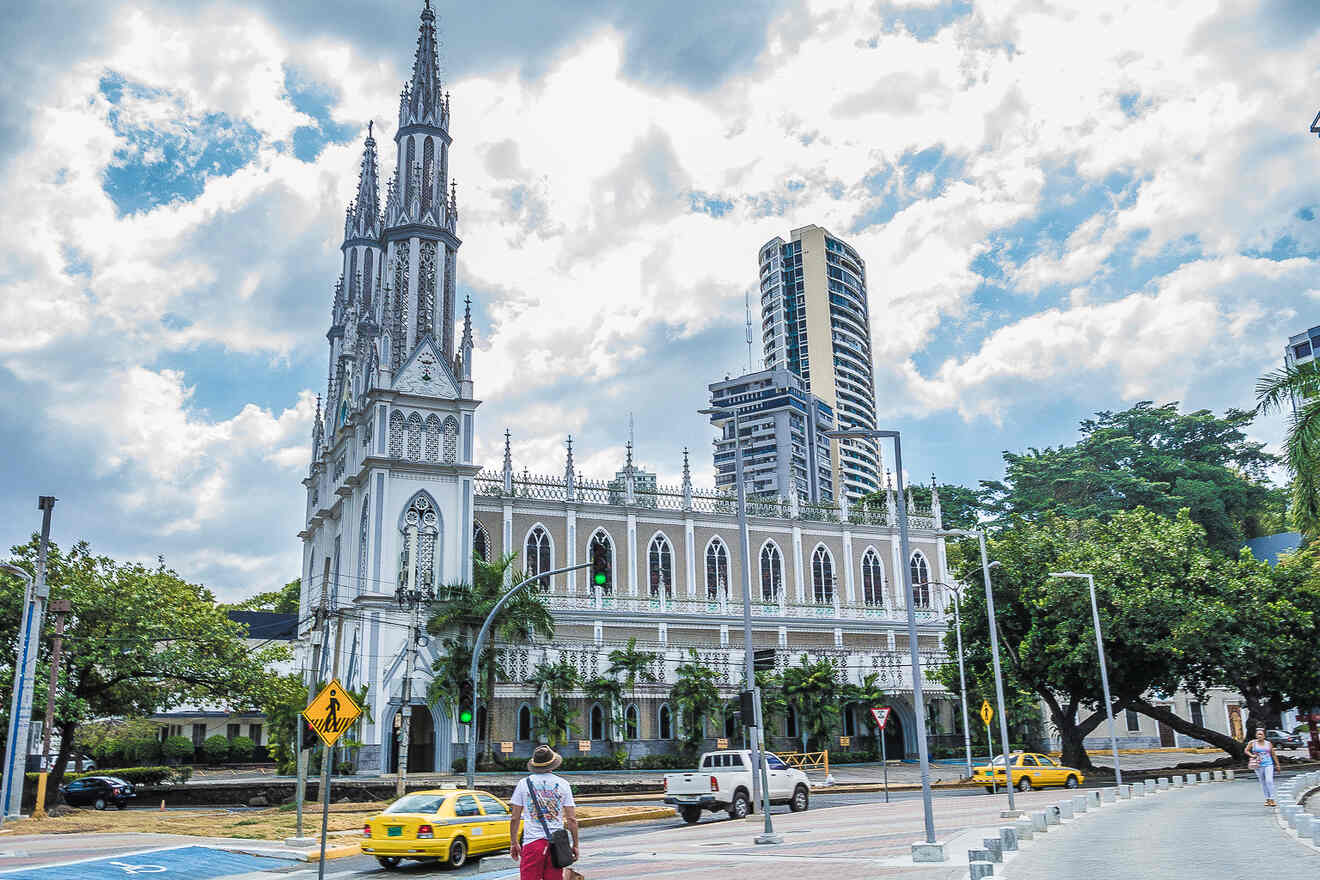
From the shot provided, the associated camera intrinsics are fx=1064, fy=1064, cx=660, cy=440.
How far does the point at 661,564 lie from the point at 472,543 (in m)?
11.5

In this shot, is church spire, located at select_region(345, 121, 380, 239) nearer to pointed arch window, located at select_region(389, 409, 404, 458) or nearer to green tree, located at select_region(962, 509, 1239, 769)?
pointed arch window, located at select_region(389, 409, 404, 458)

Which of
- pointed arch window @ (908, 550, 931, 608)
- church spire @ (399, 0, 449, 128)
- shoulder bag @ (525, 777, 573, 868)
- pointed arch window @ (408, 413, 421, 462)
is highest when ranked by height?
church spire @ (399, 0, 449, 128)

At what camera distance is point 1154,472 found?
7212cm

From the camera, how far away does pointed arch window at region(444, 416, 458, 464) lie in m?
47.0

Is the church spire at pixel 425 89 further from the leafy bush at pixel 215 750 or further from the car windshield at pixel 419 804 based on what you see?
the car windshield at pixel 419 804

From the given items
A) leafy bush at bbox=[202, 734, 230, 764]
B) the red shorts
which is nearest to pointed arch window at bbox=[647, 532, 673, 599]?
leafy bush at bbox=[202, 734, 230, 764]

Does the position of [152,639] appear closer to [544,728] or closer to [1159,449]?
[544,728]

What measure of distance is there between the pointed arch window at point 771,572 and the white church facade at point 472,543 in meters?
0.11

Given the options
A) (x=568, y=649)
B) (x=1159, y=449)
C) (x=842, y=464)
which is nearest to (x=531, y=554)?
(x=568, y=649)

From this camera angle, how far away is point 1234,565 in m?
38.8

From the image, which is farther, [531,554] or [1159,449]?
[1159,449]

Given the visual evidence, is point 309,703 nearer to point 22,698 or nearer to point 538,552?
point 22,698

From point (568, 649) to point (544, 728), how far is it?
12.3ft

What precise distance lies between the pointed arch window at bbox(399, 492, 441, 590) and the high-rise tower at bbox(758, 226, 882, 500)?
95.5 meters
